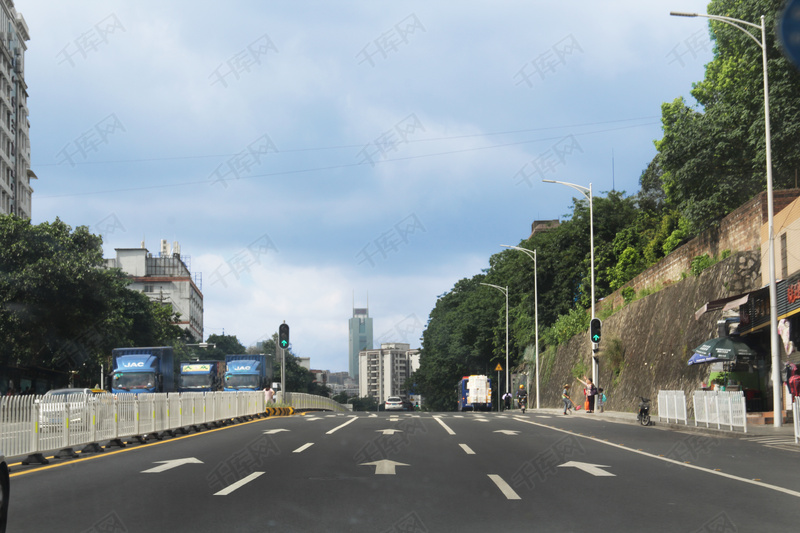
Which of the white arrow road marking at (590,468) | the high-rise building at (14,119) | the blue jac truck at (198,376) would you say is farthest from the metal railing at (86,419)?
the high-rise building at (14,119)

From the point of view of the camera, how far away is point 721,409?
21891 mm

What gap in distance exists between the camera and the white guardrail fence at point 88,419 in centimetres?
1446

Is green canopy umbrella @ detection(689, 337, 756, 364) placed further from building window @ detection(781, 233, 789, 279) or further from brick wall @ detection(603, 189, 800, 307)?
brick wall @ detection(603, 189, 800, 307)

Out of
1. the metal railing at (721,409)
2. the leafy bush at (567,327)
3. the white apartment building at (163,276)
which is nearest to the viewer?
the metal railing at (721,409)

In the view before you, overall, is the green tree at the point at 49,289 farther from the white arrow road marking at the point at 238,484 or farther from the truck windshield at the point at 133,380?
the white arrow road marking at the point at 238,484

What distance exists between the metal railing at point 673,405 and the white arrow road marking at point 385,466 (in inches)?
542

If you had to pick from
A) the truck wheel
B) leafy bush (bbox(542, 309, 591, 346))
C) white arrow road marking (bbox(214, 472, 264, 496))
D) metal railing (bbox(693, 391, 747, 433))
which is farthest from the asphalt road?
leafy bush (bbox(542, 309, 591, 346))

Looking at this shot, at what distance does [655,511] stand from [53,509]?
20.8 ft

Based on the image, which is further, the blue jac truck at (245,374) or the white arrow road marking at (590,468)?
the blue jac truck at (245,374)

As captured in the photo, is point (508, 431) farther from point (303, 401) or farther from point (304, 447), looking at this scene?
point (303, 401)

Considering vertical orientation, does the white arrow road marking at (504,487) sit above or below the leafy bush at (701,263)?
below

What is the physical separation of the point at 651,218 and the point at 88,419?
48444 millimetres

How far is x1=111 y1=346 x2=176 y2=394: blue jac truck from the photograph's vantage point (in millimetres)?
42688

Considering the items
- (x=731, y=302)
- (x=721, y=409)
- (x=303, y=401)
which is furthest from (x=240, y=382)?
(x=721, y=409)
